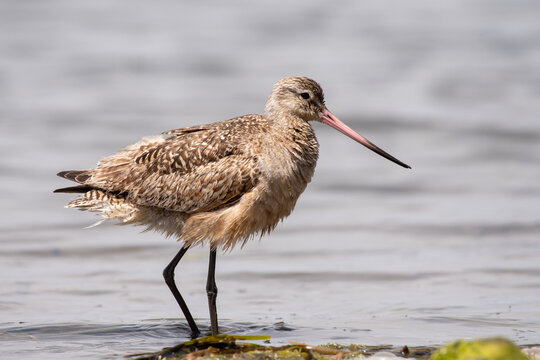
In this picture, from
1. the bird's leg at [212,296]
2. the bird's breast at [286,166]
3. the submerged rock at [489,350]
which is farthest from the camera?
the bird's leg at [212,296]

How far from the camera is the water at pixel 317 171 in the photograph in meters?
6.81

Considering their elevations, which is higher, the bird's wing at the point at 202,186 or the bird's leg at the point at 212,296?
the bird's wing at the point at 202,186

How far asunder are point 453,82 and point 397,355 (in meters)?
11.4

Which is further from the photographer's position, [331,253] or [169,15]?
[169,15]

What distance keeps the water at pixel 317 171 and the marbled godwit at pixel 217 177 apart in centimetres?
77

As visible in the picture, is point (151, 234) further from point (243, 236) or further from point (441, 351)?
point (441, 351)

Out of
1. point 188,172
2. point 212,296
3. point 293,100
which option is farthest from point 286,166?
point 212,296

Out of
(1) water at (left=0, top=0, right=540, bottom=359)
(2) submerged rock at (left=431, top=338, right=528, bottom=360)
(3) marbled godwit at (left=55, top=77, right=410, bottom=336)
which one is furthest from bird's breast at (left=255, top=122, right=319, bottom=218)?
(2) submerged rock at (left=431, top=338, right=528, bottom=360)

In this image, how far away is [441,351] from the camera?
4.55 m

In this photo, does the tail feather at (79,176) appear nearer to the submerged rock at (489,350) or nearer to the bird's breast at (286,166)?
the bird's breast at (286,166)

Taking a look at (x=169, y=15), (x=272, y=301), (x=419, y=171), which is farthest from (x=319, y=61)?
(x=272, y=301)

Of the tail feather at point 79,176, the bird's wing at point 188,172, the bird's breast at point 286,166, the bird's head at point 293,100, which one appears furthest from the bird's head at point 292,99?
the tail feather at point 79,176

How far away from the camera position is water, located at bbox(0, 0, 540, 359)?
6.81 m

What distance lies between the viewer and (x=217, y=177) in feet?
20.1
